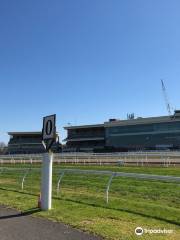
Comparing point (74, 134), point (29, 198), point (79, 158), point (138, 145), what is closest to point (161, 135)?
point (138, 145)

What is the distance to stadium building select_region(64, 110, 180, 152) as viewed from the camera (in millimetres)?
116000

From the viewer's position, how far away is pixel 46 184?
11680mm

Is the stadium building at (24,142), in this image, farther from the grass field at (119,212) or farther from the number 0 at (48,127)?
the number 0 at (48,127)

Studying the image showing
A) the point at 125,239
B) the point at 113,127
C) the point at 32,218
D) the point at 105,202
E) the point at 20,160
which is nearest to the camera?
the point at 125,239

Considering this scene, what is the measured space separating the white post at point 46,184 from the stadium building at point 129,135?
10113cm

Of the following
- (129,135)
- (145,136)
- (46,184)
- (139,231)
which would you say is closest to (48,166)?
(46,184)

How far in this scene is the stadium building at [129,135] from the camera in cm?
11600

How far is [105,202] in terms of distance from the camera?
13.2m

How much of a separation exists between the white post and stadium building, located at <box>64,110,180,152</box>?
3981 inches

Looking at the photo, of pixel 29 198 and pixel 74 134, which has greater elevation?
pixel 74 134

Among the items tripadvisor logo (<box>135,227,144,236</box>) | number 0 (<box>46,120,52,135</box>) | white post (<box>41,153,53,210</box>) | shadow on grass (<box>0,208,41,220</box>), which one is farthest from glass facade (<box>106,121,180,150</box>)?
tripadvisor logo (<box>135,227,144,236</box>)

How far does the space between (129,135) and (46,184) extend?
115536 mm

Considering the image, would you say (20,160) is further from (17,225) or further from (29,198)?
(17,225)

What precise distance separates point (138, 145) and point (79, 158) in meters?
72.5
